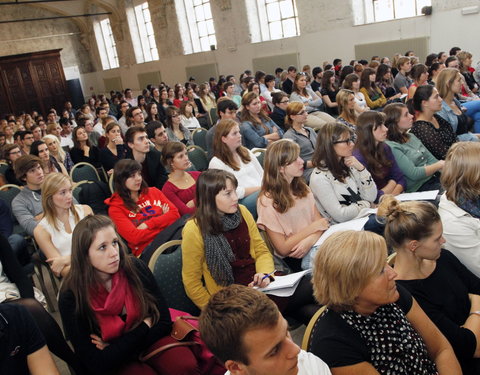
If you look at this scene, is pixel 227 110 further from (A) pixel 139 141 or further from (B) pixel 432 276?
(B) pixel 432 276

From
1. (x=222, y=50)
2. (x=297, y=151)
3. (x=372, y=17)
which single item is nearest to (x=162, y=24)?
(x=222, y=50)

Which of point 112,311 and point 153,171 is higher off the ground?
point 153,171

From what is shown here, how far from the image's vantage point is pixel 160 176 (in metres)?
4.50

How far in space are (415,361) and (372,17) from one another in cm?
1175

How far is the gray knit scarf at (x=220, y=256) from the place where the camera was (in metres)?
2.44

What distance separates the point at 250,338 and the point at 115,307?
0.91 meters

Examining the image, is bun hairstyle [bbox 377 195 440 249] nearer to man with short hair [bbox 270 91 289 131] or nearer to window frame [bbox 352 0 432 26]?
man with short hair [bbox 270 91 289 131]

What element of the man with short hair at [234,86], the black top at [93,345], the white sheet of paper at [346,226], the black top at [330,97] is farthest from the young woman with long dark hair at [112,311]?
the man with short hair at [234,86]

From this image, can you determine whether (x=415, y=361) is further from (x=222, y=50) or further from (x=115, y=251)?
(x=222, y=50)

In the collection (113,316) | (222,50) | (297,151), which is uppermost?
(222,50)

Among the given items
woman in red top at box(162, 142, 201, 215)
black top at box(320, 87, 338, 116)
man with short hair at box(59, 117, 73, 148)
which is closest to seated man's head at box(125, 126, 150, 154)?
woman in red top at box(162, 142, 201, 215)

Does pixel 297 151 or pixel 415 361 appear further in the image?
pixel 297 151

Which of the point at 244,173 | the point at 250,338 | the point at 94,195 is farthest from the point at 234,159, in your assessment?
the point at 250,338

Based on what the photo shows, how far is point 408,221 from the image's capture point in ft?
6.47
